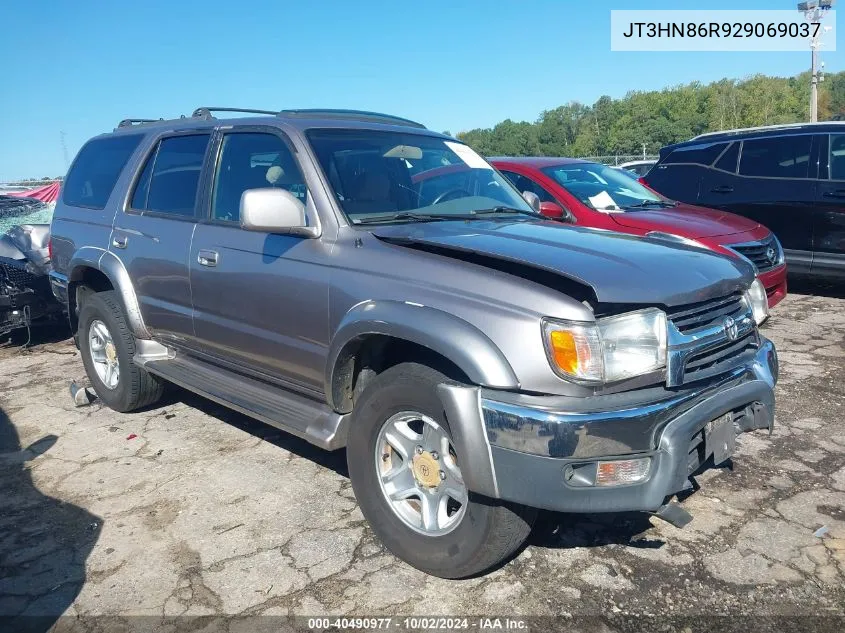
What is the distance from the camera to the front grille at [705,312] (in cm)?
261

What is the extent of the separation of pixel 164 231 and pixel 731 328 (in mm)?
3139

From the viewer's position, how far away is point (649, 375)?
2498mm

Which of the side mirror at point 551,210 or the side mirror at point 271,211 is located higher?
the side mirror at point 271,211

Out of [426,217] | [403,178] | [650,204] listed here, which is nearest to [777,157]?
[650,204]

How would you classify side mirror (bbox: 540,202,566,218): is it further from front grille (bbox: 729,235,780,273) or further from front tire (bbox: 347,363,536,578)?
front tire (bbox: 347,363,536,578)

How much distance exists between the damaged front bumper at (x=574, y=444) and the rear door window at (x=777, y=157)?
246 inches

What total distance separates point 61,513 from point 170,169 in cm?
210

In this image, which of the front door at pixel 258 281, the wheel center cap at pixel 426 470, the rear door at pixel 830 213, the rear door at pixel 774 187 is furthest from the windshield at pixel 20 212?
the rear door at pixel 830 213

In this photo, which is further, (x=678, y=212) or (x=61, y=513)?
(x=678, y=212)

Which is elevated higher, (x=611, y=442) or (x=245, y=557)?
(x=611, y=442)

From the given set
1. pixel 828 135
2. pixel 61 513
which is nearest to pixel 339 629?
pixel 61 513

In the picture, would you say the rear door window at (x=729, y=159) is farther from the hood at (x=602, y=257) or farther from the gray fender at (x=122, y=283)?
the gray fender at (x=122, y=283)

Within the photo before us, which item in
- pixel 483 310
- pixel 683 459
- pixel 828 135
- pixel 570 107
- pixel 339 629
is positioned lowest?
pixel 339 629

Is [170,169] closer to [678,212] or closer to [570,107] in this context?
[678,212]
